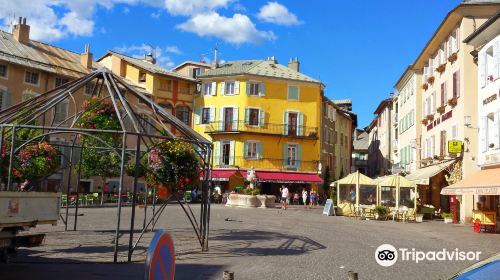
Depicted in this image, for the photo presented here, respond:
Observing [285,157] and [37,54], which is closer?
[37,54]

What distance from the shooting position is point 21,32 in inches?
1603

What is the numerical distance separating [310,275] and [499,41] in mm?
16066

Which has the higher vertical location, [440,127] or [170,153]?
[440,127]

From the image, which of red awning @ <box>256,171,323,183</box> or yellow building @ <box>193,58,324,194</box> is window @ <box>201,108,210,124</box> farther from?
red awning @ <box>256,171,323,183</box>

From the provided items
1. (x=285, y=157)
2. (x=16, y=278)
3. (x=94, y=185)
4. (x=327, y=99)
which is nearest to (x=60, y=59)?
(x=94, y=185)

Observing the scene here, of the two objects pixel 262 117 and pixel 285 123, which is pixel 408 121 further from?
pixel 262 117

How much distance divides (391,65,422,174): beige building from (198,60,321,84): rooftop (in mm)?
9262

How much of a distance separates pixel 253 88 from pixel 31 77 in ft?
67.1

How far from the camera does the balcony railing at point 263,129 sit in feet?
162

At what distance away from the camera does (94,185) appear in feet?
142

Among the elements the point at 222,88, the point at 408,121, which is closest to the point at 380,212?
the point at 408,121

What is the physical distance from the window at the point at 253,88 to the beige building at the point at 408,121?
1323 cm

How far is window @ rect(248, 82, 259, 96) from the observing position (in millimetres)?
50156

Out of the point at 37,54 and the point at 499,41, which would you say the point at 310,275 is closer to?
the point at 499,41
